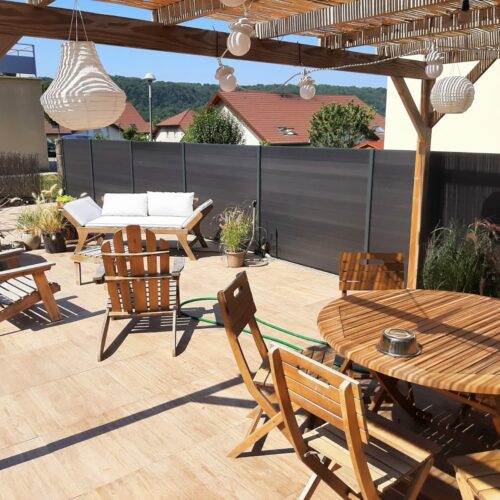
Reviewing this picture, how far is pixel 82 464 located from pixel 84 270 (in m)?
4.43

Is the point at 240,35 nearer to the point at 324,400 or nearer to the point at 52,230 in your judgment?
the point at 324,400

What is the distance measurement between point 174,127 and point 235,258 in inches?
1705

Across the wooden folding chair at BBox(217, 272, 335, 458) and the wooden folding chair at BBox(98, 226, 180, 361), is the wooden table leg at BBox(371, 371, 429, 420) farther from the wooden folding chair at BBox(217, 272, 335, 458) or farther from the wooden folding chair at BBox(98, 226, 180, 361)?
the wooden folding chair at BBox(98, 226, 180, 361)

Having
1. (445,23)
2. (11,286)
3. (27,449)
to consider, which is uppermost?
(445,23)

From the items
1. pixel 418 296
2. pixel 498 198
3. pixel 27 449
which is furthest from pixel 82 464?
pixel 498 198

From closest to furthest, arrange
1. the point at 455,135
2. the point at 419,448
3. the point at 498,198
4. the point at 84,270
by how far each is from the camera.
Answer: the point at 419,448, the point at 498,198, the point at 84,270, the point at 455,135

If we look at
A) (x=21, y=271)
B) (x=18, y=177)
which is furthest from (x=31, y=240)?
(x=18, y=177)

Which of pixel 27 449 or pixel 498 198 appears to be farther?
pixel 498 198

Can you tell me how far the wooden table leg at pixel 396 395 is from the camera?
293 cm

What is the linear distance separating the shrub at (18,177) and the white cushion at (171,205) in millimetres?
7664

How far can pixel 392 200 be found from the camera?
239 inches

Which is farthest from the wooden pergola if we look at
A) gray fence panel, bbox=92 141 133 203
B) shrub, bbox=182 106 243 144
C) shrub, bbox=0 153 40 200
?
shrub, bbox=182 106 243 144

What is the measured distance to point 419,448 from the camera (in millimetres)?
2172

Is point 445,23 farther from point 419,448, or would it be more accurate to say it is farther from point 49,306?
point 49,306
